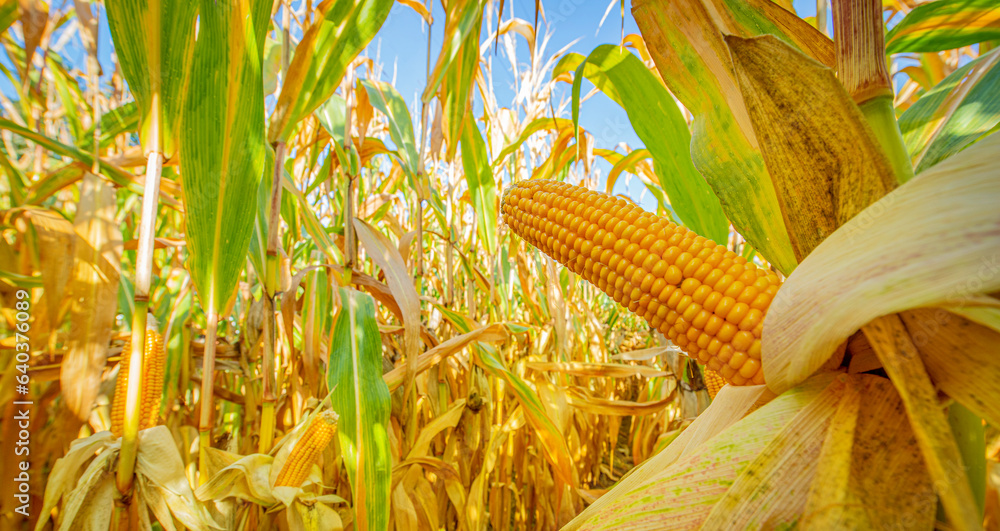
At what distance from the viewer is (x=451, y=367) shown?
2.66 meters

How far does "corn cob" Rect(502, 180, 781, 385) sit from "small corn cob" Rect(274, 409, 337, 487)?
2.99 ft

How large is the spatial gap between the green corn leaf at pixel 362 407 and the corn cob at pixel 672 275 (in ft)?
2.80

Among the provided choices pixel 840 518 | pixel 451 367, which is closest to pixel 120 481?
pixel 840 518

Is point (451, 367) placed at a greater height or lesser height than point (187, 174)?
lesser

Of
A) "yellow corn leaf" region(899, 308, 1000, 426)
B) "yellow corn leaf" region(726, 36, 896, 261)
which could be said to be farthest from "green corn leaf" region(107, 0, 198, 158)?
"yellow corn leaf" region(899, 308, 1000, 426)

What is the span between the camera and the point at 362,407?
1.26 metres

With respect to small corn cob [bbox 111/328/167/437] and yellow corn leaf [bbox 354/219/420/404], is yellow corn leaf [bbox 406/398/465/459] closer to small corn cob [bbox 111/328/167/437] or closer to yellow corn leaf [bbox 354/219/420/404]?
yellow corn leaf [bbox 354/219/420/404]

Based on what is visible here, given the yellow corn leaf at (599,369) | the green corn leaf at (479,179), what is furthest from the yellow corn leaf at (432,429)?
the green corn leaf at (479,179)

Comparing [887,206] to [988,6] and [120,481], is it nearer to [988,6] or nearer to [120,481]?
[988,6]

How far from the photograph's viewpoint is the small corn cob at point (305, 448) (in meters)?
1.22

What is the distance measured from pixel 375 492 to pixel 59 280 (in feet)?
4.21

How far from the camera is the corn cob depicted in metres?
0.61

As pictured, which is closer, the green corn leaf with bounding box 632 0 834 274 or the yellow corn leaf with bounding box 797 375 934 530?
the yellow corn leaf with bounding box 797 375 934 530

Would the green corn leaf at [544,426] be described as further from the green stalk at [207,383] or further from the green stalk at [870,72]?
the green stalk at [870,72]
